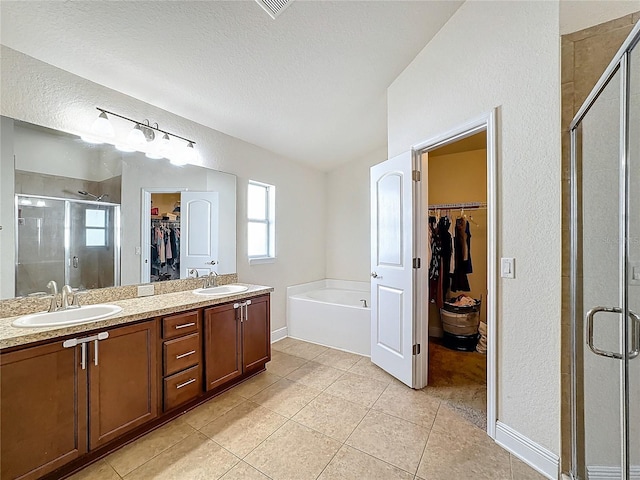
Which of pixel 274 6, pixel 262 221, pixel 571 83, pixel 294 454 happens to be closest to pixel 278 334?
pixel 262 221

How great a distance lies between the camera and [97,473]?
5.00 feet

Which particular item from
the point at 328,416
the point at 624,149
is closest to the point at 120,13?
the point at 624,149

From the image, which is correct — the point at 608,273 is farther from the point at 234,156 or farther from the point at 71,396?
the point at 234,156

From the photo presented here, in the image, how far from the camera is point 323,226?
182 inches

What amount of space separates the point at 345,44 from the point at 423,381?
2861mm

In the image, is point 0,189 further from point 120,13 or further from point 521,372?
point 521,372

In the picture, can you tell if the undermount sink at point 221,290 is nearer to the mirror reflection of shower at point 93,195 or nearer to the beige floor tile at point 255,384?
the beige floor tile at point 255,384

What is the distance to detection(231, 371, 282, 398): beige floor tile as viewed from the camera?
7.74 ft

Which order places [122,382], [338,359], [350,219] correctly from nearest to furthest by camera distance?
[122,382]
[338,359]
[350,219]

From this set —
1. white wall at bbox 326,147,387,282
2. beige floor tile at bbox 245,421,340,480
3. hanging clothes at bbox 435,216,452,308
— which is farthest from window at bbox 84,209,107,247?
hanging clothes at bbox 435,216,452,308

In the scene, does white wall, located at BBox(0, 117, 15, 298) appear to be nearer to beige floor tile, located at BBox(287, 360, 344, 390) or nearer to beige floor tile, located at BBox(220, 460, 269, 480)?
beige floor tile, located at BBox(220, 460, 269, 480)

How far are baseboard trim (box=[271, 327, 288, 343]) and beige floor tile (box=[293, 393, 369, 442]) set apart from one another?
1.40 m

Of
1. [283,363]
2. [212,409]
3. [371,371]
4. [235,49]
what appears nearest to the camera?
[235,49]

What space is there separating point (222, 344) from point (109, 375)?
31.3 inches
